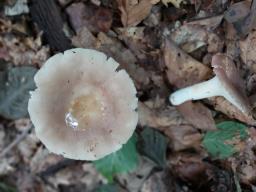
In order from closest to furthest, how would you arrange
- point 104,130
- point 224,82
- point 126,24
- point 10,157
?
point 224,82 < point 104,130 < point 126,24 < point 10,157

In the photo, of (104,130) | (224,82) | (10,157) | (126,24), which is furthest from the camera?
(10,157)

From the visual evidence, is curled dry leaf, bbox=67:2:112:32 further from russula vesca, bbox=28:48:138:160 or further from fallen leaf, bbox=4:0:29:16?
russula vesca, bbox=28:48:138:160

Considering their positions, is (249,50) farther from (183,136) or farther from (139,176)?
(139,176)

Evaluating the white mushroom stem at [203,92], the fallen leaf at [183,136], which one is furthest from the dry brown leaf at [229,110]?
the fallen leaf at [183,136]

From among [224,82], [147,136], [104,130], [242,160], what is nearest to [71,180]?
[147,136]

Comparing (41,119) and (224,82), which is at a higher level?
(224,82)

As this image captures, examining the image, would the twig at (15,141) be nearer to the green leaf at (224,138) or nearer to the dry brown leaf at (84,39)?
the dry brown leaf at (84,39)

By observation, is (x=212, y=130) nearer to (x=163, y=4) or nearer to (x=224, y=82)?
(x=224, y=82)
